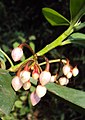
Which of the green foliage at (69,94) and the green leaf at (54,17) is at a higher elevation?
the green leaf at (54,17)

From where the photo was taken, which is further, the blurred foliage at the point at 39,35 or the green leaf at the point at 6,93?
the blurred foliage at the point at 39,35

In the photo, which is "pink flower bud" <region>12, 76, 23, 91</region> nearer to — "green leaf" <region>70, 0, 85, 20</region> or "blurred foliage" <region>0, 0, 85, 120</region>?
"green leaf" <region>70, 0, 85, 20</region>

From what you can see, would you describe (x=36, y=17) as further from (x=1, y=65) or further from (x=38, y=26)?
(x=1, y=65)

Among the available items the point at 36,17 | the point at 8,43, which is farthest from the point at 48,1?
the point at 8,43

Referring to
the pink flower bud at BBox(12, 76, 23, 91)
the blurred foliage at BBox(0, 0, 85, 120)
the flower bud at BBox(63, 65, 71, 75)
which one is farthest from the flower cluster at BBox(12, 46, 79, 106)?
the blurred foliage at BBox(0, 0, 85, 120)

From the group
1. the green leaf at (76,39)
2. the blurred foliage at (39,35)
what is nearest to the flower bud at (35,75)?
the green leaf at (76,39)

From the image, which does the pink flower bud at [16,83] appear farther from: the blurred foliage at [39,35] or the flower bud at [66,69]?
the blurred foliage at [39,35]
